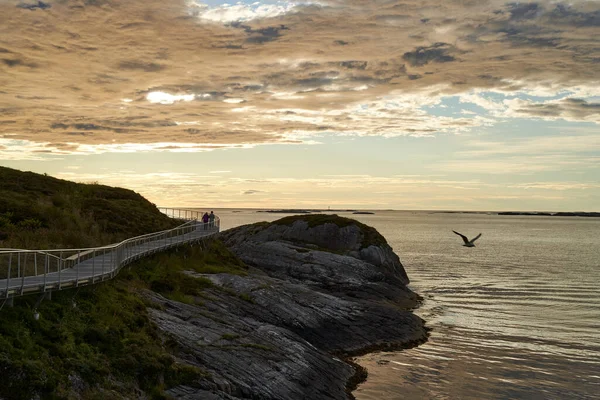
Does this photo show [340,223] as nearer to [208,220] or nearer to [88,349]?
[208,220]

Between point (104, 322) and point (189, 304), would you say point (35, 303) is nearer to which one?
point (104, 322)

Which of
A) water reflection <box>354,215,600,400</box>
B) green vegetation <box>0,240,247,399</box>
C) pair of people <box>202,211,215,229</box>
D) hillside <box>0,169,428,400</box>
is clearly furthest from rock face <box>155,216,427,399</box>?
pair of people <box>202,211,215,229</box>

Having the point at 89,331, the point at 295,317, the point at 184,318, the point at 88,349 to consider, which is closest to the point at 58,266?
the point at 89,331

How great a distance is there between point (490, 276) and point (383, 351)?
45.4 metres

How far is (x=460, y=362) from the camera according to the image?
35.0 m

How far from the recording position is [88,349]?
66.0 ft

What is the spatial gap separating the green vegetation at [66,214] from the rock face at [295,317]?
9175 mm

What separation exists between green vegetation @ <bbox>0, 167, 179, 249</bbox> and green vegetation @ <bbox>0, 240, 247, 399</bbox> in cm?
1183

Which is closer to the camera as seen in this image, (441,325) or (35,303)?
(35,303)

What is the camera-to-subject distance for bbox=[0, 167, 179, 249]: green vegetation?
121 ft

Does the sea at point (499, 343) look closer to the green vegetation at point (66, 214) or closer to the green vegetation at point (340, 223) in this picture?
the green vegetation at point (340, 223)

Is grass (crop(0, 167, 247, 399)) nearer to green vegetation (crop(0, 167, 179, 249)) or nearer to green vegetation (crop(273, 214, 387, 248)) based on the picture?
green vegetation (crop(0, 167, 179, 249))

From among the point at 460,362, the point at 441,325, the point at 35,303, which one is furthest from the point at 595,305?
the point at 35,303

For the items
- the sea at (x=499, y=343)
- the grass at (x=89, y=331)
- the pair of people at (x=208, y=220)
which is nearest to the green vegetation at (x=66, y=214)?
the grass at (x=89, y=331)
